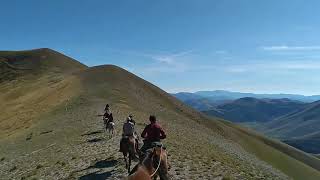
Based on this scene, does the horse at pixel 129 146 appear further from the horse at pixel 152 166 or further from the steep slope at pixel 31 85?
the steep slope at pixel 31 85

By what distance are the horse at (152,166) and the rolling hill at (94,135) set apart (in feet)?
27.4

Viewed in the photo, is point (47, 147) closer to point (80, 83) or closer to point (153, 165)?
point (153, 165)

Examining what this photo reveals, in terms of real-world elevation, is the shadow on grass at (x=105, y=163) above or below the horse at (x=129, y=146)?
below

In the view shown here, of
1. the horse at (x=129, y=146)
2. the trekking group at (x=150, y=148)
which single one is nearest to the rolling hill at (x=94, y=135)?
the horse at (x=129, y=146)

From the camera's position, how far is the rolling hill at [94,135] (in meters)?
30.0

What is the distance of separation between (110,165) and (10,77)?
147 meters

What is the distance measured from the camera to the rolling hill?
3000 cm


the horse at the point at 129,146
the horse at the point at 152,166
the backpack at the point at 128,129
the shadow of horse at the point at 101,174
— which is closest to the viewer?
the horse at the point at 152,166

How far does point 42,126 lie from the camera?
61.3 meters

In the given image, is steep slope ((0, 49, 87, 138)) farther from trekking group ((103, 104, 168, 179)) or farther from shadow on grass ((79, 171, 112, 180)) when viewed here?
trekking group ((103, 104, 168, 179))

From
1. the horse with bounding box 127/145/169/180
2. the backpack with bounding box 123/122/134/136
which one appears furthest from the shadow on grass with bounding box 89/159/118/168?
the horse with bounding box 127/145/169/180

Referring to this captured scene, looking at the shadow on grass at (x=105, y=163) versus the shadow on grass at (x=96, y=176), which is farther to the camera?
the shadow on grass at (x=105, y=163)

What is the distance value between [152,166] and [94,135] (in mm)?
29959

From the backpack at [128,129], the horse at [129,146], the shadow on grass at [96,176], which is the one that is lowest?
the shadow on grass at [96,176]
